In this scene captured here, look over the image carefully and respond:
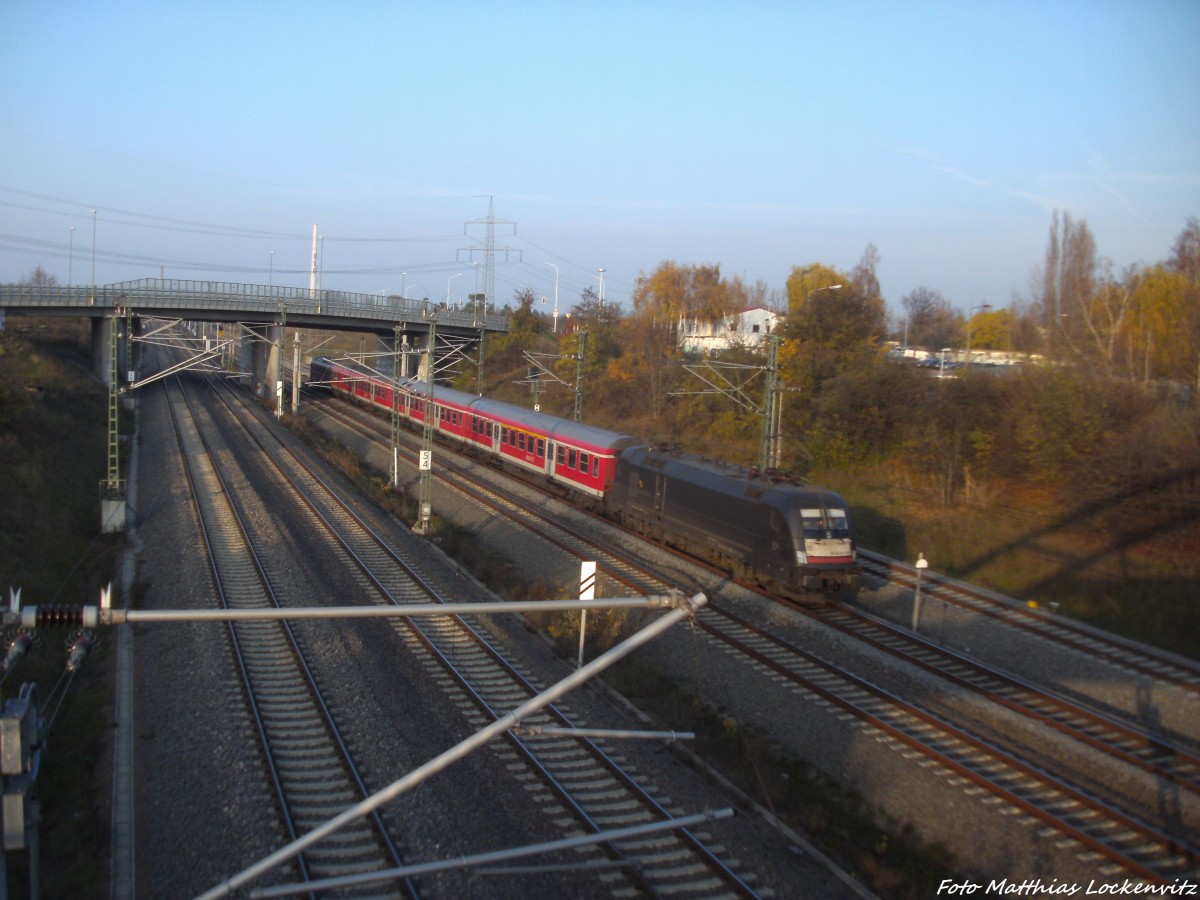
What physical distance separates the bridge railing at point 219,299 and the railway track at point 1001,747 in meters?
28.2

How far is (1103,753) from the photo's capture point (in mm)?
10672

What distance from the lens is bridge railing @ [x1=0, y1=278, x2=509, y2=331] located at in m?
41.8

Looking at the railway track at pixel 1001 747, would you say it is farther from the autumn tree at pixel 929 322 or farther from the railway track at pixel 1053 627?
the autumn tree at pixel 929 322

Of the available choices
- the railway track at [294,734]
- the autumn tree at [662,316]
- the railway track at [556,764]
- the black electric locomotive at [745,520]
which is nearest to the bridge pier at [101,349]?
the autumn tree at [662,316]

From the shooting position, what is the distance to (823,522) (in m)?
15.9

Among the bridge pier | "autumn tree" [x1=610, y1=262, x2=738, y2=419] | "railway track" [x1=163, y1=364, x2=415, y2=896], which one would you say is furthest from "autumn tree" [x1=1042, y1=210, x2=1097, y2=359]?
the bridge pier

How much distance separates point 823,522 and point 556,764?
8.16 metres

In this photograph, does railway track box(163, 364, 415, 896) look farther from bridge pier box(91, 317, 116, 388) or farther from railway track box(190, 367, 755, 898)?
bridge pier box(91, 317, 116, 388)

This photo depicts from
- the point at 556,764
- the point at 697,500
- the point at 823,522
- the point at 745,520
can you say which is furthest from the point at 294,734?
the point at 697,500

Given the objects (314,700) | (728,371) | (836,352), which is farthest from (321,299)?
(314,700)

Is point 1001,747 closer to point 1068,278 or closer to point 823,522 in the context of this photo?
point 823,522

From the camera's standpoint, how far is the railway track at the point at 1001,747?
8500 millimetres

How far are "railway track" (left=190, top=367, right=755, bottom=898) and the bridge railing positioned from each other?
2469 cm

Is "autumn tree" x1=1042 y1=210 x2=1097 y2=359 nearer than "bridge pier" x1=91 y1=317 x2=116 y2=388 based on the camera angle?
Yes
